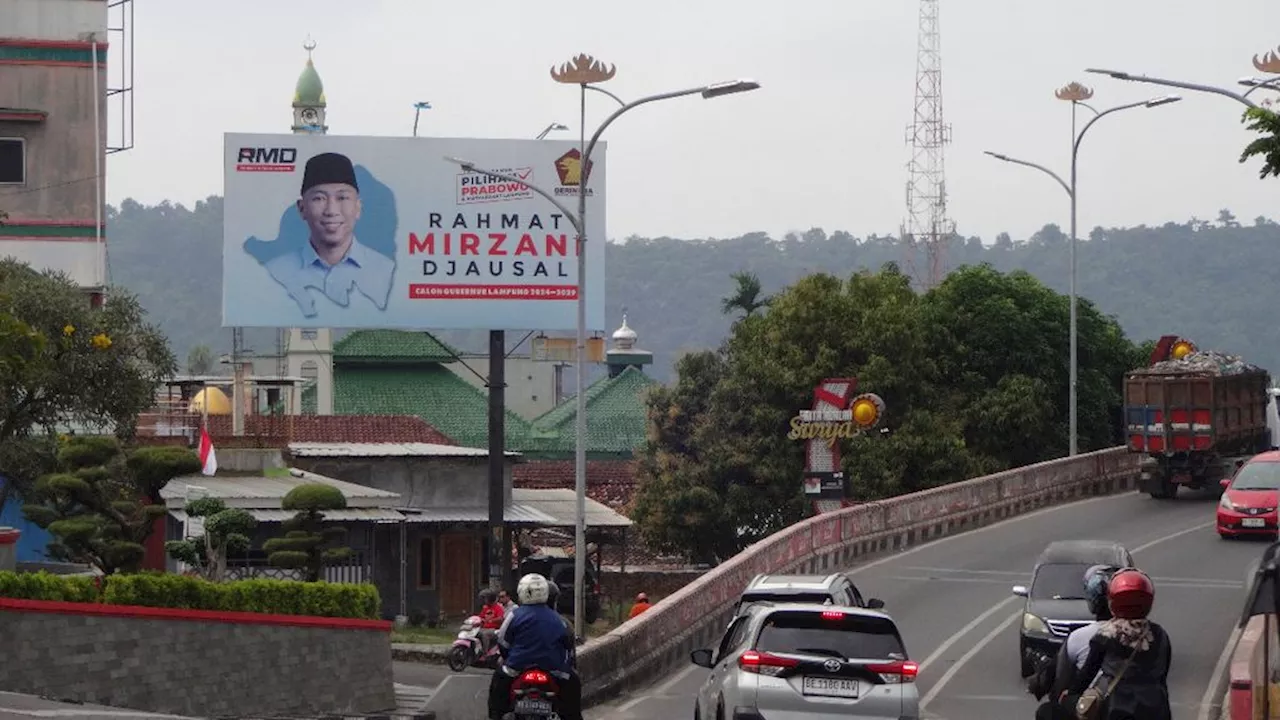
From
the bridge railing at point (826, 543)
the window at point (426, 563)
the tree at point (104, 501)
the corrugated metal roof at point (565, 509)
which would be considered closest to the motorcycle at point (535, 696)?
the bridge railing at point (826, 543)

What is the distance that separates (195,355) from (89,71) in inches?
4268

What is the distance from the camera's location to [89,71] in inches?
2159

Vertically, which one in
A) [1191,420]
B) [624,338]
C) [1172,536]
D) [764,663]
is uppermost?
[624,338]

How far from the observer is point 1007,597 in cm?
3428

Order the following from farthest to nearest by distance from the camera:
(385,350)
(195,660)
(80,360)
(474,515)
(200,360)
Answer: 1. (200,360)
2. (385,350)
3. (474,515)
4. (80,360)
5. (195,660)

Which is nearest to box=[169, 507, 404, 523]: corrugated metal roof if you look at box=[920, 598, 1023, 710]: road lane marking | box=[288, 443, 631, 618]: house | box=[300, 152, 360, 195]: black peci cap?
box=[288, 443, 631, 618]: house

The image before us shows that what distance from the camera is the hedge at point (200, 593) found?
23422mm

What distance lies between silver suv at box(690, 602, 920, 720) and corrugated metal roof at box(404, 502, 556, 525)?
28916 millimetres

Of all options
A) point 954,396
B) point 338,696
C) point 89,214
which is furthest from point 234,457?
point 954,396

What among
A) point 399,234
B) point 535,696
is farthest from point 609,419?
point 535,696

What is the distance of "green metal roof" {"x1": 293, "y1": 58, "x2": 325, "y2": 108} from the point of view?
125000 millimetres

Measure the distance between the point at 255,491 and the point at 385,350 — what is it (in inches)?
1791

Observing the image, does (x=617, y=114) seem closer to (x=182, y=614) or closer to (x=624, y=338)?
(x=182, y=614)

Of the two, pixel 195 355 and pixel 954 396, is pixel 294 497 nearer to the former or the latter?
pixel 954 396
